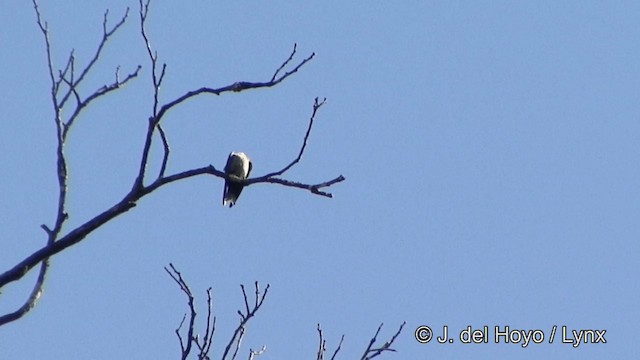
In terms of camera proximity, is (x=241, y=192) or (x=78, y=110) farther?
(x=241, y=192)

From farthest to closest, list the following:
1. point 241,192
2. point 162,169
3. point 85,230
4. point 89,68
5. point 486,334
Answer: point 241,192 < point 486,334 < point 89,68 < point 162,169 < point 85,230

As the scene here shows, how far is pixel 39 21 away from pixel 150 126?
3.32 ft

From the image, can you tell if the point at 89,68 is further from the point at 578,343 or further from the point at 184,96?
the point at 578,343

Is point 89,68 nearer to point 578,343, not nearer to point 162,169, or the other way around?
point 162,169

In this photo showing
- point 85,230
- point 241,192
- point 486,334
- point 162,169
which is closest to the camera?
point 85,230

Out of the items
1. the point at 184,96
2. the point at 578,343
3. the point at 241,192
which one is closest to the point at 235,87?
the point at 184,96

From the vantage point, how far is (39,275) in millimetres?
4879

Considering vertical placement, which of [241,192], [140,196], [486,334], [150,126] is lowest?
[140,196]

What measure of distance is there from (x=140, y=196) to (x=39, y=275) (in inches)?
24.4

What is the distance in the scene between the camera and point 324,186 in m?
5.07

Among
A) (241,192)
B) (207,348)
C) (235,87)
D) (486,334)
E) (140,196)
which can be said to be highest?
(241,192)

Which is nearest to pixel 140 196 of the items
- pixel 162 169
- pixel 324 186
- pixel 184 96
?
pixel 162 169

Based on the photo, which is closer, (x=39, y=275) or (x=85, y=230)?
(x=85, y=230)

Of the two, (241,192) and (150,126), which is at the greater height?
(241,192)
